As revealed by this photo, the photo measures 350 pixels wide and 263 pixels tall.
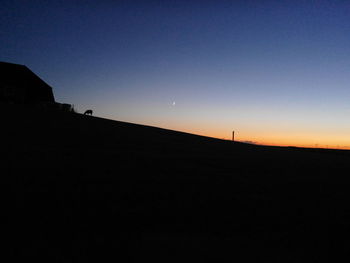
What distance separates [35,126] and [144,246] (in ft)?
34.0

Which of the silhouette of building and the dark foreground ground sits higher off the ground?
the silhouette of building

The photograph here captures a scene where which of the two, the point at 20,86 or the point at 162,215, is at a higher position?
the point at 20,86

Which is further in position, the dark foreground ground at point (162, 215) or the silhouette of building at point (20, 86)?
the silhouette of building at point (20, 86)

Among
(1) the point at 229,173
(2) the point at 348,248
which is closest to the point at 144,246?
(2) the point at 348,248

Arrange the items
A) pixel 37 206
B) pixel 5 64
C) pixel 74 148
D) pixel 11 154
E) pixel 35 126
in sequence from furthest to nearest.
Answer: pixel 5 64
pixel 35 126
pixel 74 148
pixel 11 154
pixel 37 206

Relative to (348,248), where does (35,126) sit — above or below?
above

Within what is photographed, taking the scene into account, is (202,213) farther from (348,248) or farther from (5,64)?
(5,64)

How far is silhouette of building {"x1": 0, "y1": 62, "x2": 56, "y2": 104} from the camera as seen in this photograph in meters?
19.2

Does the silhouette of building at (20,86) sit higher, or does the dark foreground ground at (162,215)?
the silhouette of building at (20,86)

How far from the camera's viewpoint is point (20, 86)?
66.8ft

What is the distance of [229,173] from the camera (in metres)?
5.78

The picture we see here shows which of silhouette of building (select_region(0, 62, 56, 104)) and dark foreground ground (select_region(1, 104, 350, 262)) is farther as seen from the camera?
silhouette of building (select_region(0, 62, 56, 104))

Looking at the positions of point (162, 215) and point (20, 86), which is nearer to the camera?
point (162, 215)

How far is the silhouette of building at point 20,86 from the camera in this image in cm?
1919
